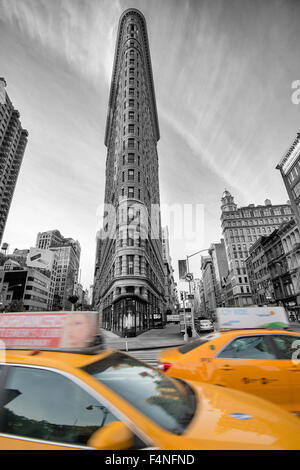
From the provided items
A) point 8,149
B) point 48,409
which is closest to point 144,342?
point 48,409

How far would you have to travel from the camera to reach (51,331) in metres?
3.15

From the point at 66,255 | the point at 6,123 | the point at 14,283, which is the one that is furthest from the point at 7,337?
the point at 66,255

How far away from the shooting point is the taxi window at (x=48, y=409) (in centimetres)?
179

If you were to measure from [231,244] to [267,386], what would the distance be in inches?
3335

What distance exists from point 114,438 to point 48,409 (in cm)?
80

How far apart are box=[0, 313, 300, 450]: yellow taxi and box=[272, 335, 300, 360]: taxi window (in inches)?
78.6

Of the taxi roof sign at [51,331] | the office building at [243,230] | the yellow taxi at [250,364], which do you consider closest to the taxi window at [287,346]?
the yellow taxi at [250,364]

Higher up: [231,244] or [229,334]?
[231,244]

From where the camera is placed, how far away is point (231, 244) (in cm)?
8325

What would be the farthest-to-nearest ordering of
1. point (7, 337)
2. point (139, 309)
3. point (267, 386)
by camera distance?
point (139, 309) → point (267, 386) → point (7, 337)

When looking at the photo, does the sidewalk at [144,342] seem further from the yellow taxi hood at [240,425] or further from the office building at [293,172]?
the office building at [293,172]

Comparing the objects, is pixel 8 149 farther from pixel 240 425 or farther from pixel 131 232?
pixel 240 425
